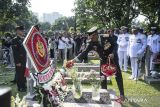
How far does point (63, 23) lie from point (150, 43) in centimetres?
9580

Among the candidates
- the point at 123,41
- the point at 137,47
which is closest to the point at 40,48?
the point at 137,47

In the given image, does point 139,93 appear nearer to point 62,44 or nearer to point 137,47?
point 137,47

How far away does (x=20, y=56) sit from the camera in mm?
10039

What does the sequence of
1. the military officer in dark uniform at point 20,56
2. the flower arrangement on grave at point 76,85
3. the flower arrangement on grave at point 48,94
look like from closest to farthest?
the flower arrangement on grave at point 48,94
the flower arrangement on grave at point 76,85
the military officer in dark uniform at point 20,56

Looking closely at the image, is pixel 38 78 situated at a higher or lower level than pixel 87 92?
higher

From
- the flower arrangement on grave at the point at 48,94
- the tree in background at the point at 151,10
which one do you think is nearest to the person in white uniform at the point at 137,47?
the flower arrangement on grave at the point at 48,94

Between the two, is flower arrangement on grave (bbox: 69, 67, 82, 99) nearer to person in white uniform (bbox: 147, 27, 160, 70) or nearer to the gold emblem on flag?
the gold emblem on flag

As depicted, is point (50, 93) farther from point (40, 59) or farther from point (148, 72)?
point (148, 72)

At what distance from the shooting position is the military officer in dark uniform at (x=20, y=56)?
9.85 m

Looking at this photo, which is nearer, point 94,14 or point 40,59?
point 40,59

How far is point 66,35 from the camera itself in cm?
2277

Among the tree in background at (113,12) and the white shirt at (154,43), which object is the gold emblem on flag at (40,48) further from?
the tree in background at (113,12)

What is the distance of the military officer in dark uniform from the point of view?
985 centimetres

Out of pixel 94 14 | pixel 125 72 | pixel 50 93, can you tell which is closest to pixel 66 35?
pixel 125 72
